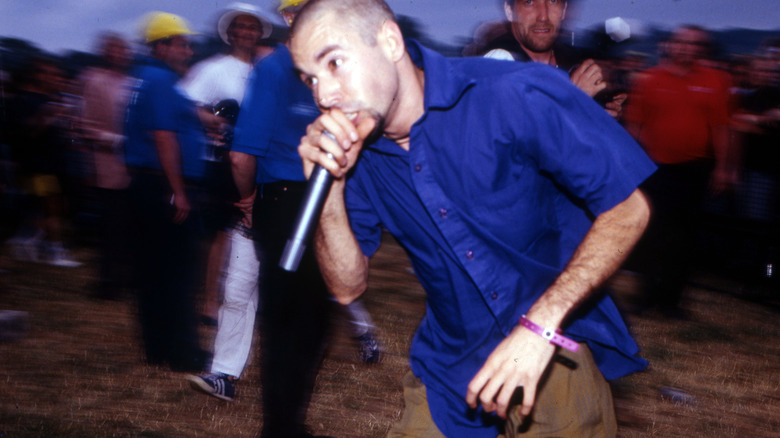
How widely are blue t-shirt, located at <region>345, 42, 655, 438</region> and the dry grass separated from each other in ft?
7.16

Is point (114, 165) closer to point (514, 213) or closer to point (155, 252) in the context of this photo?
point (155, 252)

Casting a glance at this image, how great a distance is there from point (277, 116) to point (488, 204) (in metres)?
1.42

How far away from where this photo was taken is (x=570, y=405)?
1781 millimetres

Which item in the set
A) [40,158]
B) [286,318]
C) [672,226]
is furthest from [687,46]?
[40,158]

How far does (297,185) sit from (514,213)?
1310 mm

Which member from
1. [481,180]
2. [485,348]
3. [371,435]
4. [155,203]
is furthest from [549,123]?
[155,203]

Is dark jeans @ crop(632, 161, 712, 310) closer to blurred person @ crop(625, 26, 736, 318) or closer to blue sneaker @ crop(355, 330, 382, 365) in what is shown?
blurred person @ crop(625, 26, 736, 318)

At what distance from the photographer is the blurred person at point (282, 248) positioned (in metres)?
2.92

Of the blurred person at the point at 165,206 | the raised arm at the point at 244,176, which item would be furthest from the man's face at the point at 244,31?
the raised arm at the point at 244,176

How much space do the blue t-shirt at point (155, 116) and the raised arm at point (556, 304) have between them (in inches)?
125

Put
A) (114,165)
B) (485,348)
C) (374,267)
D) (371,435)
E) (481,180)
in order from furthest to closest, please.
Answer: (374,267) → (114,165) → (371,435) → (485,348) → (481,180)

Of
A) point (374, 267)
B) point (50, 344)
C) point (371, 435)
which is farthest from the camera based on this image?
point (374, 267)

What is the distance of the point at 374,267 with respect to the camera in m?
7.64

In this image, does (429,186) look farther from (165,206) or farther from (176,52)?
(176,52)
